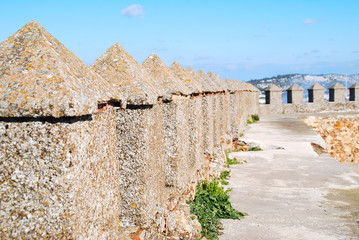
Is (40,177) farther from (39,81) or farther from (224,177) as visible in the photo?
(224,177)

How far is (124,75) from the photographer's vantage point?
11.9 ft

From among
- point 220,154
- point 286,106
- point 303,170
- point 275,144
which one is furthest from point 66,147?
point 286,106

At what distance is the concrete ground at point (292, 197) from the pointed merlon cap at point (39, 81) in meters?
3.87

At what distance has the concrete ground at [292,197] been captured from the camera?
18.9 ft

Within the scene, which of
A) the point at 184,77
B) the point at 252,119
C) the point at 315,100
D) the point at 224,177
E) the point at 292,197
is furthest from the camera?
the point at 315,100

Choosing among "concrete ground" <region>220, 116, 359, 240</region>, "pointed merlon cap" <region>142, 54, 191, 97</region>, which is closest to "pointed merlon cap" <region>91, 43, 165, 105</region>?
"pointed merlon cap" <region>142, 54, 191, 97</region>

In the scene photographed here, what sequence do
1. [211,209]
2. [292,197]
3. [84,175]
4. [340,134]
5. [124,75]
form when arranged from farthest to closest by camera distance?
[340,134], [292,197], [211,209], [124,75], [84,175]

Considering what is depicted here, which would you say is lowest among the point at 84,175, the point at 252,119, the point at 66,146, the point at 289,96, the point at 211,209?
the point at 211,209

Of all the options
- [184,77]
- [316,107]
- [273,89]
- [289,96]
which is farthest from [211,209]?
[316,107]

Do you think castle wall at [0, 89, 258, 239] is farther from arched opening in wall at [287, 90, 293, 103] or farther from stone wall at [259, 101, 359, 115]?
stone wall at [259, 101, 359, 115]

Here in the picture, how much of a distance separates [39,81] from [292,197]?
642 centimetres

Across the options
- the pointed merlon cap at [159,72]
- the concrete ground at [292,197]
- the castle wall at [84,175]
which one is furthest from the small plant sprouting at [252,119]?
the castle wall at [84,175]

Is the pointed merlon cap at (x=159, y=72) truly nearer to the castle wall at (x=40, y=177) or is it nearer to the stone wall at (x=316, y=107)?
the castle wall at (x=40, y=177)

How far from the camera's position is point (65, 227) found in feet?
6.77
